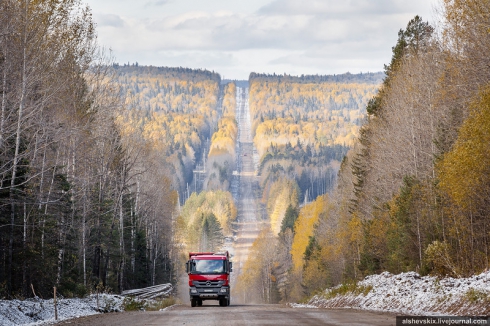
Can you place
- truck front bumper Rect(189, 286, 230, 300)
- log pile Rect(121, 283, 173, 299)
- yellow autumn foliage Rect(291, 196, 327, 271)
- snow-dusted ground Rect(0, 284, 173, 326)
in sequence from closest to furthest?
snow-dusted ground Rect(0, 284, 173, 326) → truck front bumper Rect(189, 286, 230, 300) → log pile Rect(121, 283, 173, 299) → yellow autumn foliage Rect(291, 196, 327, 271)

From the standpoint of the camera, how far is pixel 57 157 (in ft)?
108

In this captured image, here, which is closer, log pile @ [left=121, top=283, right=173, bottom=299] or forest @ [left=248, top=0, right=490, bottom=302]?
forest @ [left=248, top=0, right=490, bottom=302]

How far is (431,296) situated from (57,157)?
65.1ft

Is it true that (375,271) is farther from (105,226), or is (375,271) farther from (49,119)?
(49,119)

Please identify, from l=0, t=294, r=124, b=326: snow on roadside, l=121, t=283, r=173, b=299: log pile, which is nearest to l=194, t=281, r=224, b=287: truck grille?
l=0, t=294, r=124, b=326: snow on roadside

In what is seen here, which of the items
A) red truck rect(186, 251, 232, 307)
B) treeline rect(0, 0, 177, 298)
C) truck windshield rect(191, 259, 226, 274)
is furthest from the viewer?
truck windshield rect(191, 259, 226, 274)

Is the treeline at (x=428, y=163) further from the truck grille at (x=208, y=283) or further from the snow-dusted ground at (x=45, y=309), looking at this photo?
the snow-dusted ground at (x=45, y=309)

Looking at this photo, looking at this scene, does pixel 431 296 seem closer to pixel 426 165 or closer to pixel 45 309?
pixel 45 309

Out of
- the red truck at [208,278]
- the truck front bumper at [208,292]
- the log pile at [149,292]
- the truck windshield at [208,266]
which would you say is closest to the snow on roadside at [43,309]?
the truck front bumper at [208,292]

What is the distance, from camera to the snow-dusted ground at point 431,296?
57.2 ft

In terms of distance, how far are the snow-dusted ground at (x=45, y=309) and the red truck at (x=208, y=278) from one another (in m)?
4.09

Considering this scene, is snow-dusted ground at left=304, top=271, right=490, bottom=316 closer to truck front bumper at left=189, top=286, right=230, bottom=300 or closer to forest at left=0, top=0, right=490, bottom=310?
forest at left=0, top=0, right=490, bottom=310

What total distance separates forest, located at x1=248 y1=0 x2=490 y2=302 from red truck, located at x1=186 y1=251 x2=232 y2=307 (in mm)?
9789

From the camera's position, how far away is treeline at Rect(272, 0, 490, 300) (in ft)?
82.2
